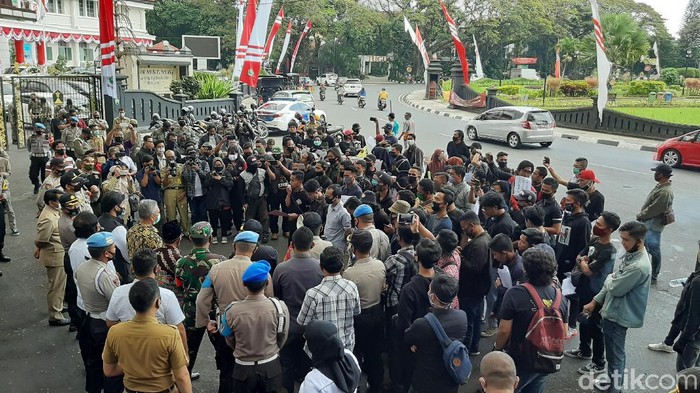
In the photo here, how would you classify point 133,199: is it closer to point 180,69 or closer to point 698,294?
point 698,294

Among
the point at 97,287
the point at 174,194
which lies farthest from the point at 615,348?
the point at 174,194

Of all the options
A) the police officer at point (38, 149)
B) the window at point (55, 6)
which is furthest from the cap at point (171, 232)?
the window at point (55, 6)

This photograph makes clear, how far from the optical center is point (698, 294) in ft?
15.8

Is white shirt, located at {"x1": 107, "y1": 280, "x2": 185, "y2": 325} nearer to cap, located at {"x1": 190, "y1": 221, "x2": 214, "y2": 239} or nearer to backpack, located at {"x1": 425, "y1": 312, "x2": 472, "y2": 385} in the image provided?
cap, located at {"x1": 190, "y1": 221, "x2": 214, "y2": 239}

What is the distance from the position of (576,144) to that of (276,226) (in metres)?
16.3

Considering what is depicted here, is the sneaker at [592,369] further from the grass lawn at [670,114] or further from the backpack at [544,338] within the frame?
the grass lawn at [670,114]

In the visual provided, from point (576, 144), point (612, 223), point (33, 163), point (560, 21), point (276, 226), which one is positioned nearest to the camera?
point (612, 223)

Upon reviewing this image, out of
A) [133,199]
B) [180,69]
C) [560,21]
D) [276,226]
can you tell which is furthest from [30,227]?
[560,21]

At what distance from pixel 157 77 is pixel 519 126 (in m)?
14.0

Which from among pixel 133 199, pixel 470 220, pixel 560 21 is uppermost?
pixel 560 21

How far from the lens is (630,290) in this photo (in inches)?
195

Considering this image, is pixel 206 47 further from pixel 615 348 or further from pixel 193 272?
pixel 615 348

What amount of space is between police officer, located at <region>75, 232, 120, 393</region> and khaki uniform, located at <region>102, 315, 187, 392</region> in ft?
3.39

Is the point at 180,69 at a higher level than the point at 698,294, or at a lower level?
higher
